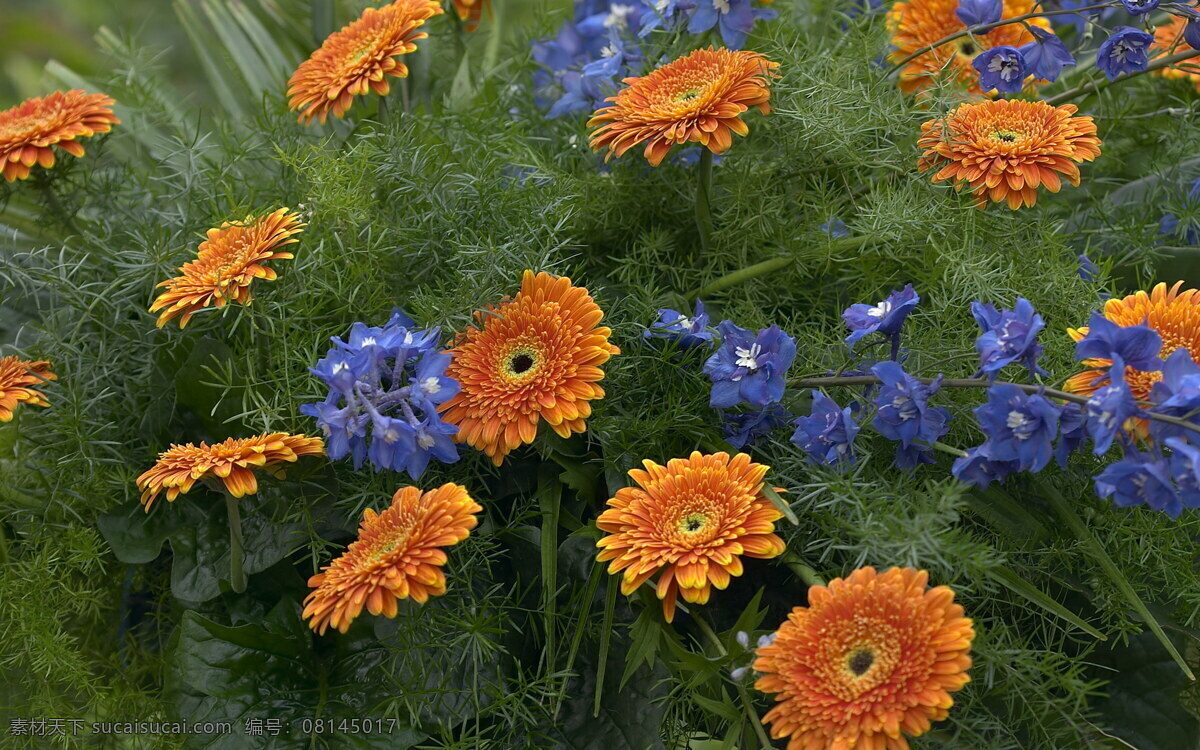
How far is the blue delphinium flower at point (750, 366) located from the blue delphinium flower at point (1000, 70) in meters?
0.35

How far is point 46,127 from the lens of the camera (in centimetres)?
97

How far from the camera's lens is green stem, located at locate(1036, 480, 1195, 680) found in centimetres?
73

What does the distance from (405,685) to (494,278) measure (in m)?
0.36

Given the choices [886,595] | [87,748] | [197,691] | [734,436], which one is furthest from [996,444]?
[87,748]

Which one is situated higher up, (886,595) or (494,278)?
(494,278)

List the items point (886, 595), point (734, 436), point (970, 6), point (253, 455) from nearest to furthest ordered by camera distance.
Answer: point (886, 595)
point (253, 455)
point (734, 436)
point (970, 6)

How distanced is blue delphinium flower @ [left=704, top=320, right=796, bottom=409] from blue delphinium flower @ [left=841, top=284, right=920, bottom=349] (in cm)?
5

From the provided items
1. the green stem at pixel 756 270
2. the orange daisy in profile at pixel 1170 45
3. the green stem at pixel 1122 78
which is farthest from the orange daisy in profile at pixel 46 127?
the orange daisy in profile at pixel 1170 45

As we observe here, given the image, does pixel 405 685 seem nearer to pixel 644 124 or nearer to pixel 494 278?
pixel 494 278

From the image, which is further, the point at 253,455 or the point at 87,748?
the point at 87,748

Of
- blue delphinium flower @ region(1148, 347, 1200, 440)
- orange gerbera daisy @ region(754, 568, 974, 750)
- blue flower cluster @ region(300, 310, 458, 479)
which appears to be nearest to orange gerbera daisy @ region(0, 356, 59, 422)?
blue flower cluster @ region(300, 310, 458, 479)

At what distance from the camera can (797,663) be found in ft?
2.10

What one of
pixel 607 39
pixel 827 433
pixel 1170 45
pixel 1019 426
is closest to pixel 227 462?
pixel 827 433

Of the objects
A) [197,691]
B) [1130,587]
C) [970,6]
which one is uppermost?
[970,6]
